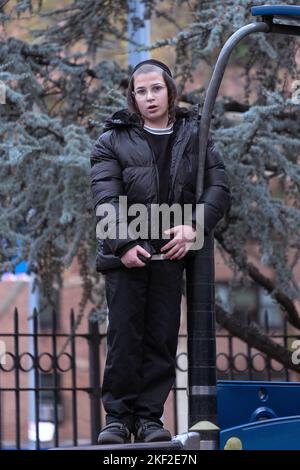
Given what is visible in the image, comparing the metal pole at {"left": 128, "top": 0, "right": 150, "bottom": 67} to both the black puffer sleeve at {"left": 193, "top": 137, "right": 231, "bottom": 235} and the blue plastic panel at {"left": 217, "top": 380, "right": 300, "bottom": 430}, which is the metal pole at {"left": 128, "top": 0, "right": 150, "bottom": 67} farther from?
the blue plastic panel at {"left": 217, "top": 380, "right": 300, "bottom": 430}

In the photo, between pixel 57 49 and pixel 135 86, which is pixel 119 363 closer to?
pixel 135 86

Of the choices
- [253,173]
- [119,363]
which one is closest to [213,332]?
[119,363]

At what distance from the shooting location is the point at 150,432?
4.06 meters

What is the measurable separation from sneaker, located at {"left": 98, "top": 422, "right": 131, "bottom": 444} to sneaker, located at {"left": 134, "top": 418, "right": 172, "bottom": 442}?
0.05m

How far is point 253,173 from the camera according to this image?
738 centimetres

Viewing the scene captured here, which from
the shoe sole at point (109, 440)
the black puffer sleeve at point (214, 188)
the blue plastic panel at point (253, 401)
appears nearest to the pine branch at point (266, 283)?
the blue plastic panel at point (253, 401)

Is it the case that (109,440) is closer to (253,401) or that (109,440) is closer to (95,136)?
(253,401)

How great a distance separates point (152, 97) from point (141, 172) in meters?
0.32

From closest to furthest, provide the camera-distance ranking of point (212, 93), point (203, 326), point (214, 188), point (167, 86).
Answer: point (203, 326) → point (212, 93) → point (214, 188) → point (167, 86)

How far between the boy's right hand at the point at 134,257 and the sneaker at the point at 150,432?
0.62m

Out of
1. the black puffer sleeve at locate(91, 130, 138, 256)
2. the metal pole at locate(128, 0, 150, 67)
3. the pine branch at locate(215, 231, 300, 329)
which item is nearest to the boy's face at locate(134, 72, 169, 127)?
the black puffer sleeve at locate(91, 130, 138, 256)

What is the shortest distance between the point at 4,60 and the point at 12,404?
50.7 feet

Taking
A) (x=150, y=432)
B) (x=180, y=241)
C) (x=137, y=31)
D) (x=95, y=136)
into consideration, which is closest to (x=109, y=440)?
(x=150, y=432)

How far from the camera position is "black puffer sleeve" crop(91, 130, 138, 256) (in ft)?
13.3
